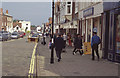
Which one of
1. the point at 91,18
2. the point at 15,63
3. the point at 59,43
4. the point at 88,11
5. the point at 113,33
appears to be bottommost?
the point at 15,63

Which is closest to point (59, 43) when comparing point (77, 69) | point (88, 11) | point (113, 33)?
point (77, 69)

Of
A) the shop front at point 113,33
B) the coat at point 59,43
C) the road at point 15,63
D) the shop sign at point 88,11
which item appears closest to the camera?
the road at point 15,63

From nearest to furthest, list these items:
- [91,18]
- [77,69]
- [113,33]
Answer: [77,69] → [113,33] → [91,18]

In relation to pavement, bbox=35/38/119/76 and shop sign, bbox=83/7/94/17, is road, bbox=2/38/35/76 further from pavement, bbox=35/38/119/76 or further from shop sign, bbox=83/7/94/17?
shop sign, bbox=83/7/94/17

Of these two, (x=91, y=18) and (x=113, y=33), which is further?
(x=91, y=18)

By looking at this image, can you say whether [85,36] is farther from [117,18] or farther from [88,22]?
[117,18]

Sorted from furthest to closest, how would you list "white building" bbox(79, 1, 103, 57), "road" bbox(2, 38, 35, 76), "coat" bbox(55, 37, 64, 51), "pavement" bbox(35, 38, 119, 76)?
"white building" bbox(79, 1, 103, 57)
"coat" bbox(55, 37, 64, 51)
"road" bbox(2, 38, 35, 76)
"pavement" bbox(35, 38, 119, 76)

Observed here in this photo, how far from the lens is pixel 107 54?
13172 mm

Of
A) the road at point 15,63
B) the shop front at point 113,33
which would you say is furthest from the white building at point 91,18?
the road at point 15,63

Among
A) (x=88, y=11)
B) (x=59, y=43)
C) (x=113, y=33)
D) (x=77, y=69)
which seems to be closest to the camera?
(x=77, y=69)

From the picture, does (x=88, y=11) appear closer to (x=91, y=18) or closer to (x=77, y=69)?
(x=91, y=18)

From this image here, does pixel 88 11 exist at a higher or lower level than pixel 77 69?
higher

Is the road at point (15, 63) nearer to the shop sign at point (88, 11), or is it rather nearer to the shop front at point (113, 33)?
the shop front at point (113, 33)

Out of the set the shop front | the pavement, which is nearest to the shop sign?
the shop front
